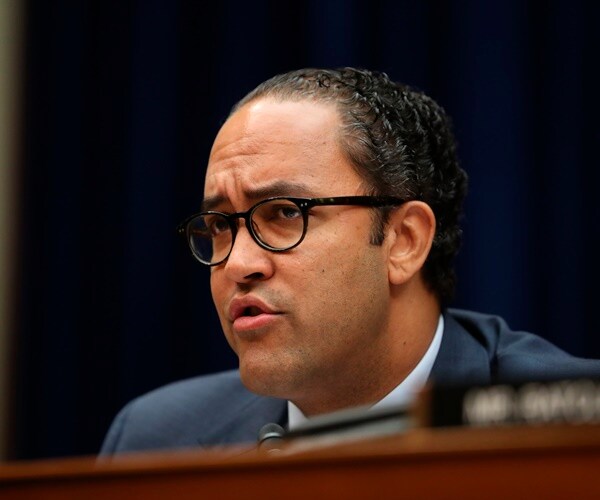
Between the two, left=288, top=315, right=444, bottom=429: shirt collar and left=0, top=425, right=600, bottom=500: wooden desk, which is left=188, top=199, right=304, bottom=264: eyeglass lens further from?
left=0, top=425, right=600, bottom=500: wooden desk

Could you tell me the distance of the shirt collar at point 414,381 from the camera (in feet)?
5.31

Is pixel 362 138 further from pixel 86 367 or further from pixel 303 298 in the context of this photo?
pixel 86 367

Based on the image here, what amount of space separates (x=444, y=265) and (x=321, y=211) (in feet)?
1.20

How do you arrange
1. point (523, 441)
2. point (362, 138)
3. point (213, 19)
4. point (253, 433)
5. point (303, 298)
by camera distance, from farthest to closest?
1. point (213, 19)
2. point (253, 433)
3. point (362, 138)
4. point (303, 298)
5. point (523, 441)

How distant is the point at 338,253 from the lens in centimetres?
152

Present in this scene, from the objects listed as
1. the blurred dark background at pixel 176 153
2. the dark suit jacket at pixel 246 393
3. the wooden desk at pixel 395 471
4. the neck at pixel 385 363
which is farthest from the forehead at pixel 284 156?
the wooden desk at pixel 395 471

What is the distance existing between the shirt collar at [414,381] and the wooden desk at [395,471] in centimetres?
91

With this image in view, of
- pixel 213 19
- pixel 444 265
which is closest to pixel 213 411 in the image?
pixel 444 265

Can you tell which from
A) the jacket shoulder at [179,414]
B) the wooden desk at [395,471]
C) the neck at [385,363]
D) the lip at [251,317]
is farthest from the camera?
the jacket shoulder at [179,414]

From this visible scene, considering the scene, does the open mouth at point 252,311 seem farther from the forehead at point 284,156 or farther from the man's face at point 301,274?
the forehead at point 284,156

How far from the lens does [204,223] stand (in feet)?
5.56

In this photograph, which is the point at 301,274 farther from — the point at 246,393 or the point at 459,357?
the point at 246,393

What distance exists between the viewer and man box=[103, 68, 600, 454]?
4.91 ft

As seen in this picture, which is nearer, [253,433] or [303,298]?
[303,298]
